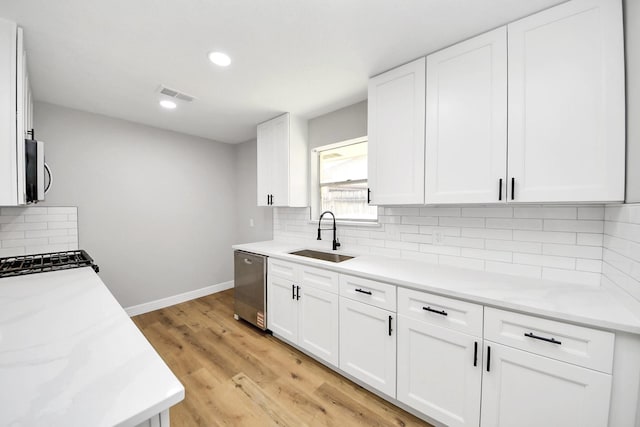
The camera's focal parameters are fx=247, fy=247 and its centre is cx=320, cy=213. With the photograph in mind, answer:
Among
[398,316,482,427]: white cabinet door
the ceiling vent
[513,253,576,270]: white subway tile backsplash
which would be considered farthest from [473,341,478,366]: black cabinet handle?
the ceiling vent

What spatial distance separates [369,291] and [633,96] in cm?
169

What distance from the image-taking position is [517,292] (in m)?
1.37

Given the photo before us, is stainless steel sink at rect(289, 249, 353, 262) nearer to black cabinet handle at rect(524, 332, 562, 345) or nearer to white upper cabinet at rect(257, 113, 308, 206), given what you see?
white upper cabinet at rect(257, 113, 308, 206)

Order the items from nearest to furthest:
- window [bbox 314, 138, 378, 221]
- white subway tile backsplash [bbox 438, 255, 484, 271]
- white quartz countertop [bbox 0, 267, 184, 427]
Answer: white quartz countertop [bbox 0, 267, 184, 427], white subway tile backsplash [bbox 438, 255, 484, 271], window [bbox 314, 138, 378, 221]

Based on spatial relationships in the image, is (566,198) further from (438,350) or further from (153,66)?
(153,66)

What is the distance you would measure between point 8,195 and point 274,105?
2073 millimetres

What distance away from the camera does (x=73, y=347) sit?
83 cm

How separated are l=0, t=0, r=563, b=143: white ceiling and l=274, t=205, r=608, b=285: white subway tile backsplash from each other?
1191 mm

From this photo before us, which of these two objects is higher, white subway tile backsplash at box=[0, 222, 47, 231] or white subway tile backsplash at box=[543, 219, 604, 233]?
white subway tile backsplash at box=[543, 219, 604, 233]

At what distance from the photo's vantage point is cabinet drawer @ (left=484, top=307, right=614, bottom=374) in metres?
1.07

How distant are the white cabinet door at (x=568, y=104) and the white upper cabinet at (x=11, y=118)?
2787 millimetres

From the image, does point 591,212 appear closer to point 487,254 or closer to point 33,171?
point 487,254

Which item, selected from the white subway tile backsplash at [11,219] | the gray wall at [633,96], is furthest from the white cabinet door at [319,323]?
the white subway tile backsplash at [11,219]

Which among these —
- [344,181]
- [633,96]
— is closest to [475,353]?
[633,96]
